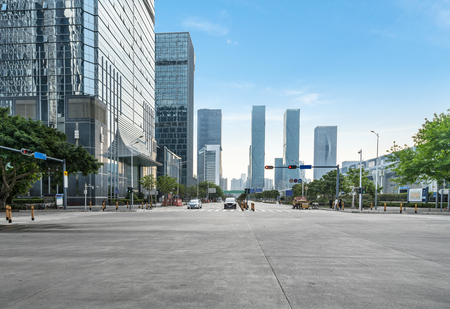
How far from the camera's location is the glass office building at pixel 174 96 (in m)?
139

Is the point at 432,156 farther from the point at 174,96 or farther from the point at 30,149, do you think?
the point at 174,96

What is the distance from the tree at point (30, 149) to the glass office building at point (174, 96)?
100954 millimetres

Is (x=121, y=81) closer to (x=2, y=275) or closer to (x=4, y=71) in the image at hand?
(x=4, y=71)

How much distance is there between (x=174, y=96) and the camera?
463ft

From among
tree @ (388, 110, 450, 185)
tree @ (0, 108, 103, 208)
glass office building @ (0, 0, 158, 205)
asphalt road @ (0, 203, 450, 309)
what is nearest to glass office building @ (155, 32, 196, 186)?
glass office building @ (0, 0, 158, 205)

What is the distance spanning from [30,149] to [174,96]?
380 feet

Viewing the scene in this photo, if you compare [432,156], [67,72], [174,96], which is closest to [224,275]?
[432,156]

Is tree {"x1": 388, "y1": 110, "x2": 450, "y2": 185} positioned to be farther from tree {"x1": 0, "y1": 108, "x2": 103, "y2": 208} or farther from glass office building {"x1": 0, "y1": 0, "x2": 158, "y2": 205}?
glass office building {"x1": 0, "y1": 0, "x2": 158, "y2": 205}

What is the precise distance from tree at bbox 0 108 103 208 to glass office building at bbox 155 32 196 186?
100954 mm

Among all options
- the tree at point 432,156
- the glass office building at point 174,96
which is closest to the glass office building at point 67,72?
the tree at point 432,156

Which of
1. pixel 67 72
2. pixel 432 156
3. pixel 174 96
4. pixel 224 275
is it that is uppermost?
pixel 174 96

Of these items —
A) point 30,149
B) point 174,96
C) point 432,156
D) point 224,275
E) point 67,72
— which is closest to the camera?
point 224,275

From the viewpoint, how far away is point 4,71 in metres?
52.8

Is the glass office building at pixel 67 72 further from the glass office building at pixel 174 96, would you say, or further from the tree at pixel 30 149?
the glass office building at pixel 174 96
